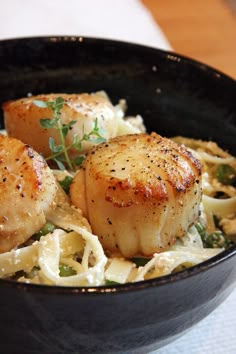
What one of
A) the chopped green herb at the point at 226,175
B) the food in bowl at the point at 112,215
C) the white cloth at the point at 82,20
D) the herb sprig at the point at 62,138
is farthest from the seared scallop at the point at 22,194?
the white cloth at the point at 82,20

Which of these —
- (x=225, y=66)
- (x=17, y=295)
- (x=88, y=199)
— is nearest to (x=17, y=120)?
(x=88, y=199)

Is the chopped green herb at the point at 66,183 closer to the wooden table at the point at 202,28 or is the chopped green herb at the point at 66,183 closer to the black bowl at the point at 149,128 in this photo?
the black bowl at the point at 149,128

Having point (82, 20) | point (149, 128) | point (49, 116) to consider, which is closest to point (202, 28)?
point (82, 20)

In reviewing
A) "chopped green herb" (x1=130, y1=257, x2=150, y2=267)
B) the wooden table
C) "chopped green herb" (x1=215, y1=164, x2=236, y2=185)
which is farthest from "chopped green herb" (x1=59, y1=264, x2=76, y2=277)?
the wooden table

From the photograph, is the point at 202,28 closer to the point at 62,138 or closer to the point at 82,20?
the point at 82,20

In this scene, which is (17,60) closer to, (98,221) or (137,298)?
(98,221)
